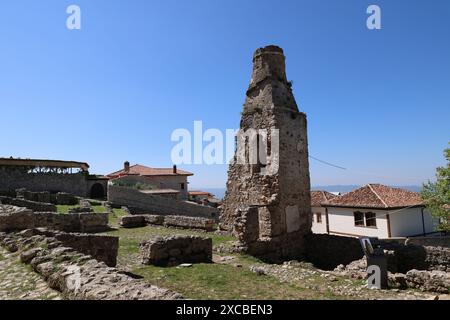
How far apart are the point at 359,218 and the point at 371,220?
1.33 metres

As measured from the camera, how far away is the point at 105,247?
941 centimetres

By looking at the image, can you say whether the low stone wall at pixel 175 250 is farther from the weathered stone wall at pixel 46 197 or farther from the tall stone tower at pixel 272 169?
the weathered stone wall at pixel 46 197

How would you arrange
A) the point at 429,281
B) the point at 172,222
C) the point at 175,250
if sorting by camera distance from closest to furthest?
the point at 429,281
the point at 175,250
the point at 172,222

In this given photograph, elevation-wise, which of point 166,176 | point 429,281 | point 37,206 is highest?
point 166,176

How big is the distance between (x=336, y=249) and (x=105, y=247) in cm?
1066

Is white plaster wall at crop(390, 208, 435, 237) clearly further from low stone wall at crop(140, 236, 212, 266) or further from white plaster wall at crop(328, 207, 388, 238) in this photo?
low stone wall at crop(140, 236, 212, 266)

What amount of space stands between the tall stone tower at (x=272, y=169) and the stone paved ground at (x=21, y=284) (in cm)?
881

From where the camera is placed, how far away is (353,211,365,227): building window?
1192 inches

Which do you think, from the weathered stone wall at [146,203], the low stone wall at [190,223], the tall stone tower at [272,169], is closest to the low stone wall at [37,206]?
the low stone wall at [190,223]

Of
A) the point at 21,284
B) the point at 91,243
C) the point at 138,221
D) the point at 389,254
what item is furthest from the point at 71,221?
the point at 389,254

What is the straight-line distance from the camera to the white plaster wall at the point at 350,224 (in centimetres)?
2827

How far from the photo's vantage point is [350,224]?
3139cm

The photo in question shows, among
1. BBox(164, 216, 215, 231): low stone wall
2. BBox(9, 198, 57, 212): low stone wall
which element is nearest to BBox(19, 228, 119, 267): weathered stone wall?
BBox(164, 216, 215, 231): low stone wall

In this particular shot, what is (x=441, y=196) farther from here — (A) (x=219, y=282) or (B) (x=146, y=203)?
(B) (x=146, y=203)
